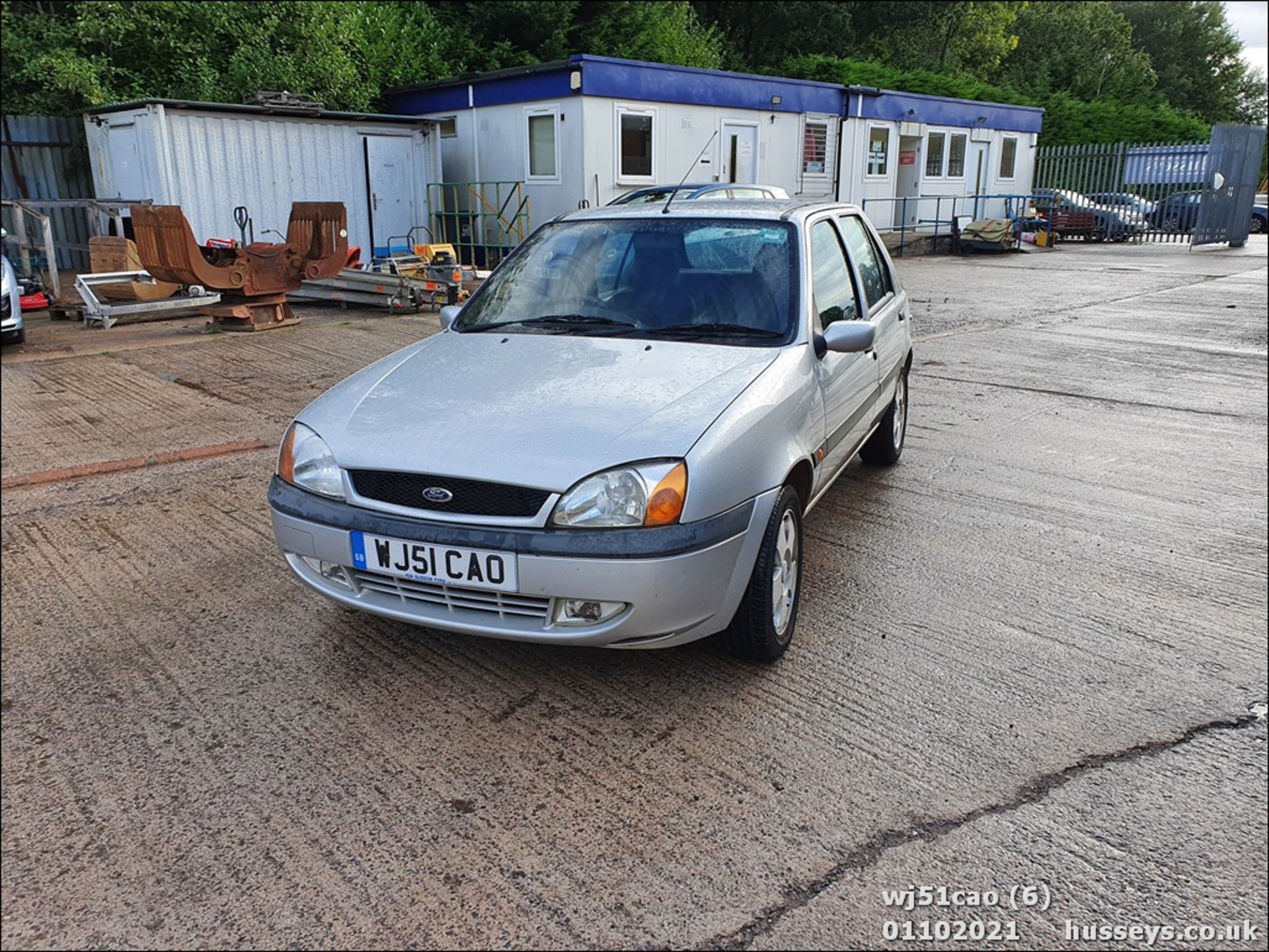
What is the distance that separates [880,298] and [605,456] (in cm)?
288

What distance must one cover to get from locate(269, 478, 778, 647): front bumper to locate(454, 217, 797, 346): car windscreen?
1008 millimetres

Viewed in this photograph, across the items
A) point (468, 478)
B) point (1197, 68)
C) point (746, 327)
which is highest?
point (1197, 68)

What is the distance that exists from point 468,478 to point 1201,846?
2.25 metres

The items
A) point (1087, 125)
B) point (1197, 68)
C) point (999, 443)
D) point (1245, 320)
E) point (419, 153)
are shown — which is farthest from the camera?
point (1197, 68)

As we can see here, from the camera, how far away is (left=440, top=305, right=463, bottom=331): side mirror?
4531 mm

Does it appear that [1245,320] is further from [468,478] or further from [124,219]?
[124,219]

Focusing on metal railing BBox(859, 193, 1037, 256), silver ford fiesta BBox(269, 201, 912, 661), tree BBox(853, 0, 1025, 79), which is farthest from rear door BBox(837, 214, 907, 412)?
tree BBox(853, 0, 1025, 79)

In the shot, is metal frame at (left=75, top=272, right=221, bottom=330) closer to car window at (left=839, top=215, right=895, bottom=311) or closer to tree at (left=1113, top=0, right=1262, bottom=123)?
car window at (left=839, top=215, right=895, bottom=311)

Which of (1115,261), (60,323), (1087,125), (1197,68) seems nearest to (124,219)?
(60,323)

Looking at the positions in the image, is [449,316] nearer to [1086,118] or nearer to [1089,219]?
[1089,219]

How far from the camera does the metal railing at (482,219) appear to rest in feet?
56.8

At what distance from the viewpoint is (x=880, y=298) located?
5348 millimetres

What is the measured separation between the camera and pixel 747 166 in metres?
19.8

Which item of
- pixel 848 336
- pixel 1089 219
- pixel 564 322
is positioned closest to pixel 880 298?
pixel 848 336
